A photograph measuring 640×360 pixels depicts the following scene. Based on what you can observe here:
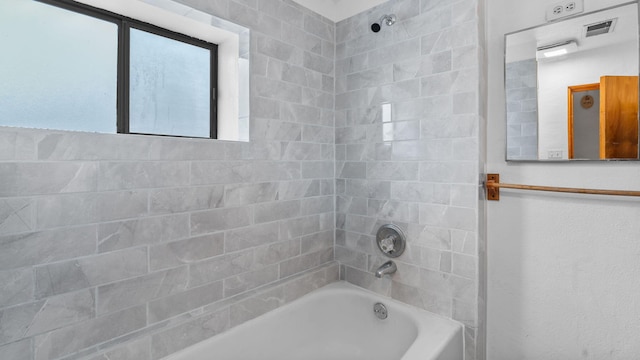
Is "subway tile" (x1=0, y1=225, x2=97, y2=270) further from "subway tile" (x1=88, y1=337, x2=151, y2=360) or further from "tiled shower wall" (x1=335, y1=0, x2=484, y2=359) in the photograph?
"tiled shower wall" (x1=335, y1=0, x2=484, y2=359)

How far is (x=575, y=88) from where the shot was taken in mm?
1328

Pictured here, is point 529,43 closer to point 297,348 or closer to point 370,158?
point 370,158

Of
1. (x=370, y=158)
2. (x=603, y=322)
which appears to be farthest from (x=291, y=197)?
(x=603, y=322)

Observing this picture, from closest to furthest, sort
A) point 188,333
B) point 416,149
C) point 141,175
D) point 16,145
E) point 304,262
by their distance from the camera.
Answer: point 16,145 → point 141,175 → point 188,333 → point 416,149 → point 304,262

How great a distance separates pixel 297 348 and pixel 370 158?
122 cm

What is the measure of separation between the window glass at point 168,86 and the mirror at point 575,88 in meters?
1.65

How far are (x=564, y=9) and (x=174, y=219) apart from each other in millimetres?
2013

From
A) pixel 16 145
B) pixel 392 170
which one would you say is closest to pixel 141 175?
pixel 16 145

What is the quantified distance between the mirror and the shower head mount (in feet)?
1.96

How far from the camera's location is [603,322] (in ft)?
4.27

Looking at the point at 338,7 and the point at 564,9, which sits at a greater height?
the point at 338,7

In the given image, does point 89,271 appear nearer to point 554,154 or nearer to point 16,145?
point 16,145

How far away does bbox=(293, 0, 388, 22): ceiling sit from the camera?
75.0 inches

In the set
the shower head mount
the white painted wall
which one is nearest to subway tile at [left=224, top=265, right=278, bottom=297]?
the white painted wall
